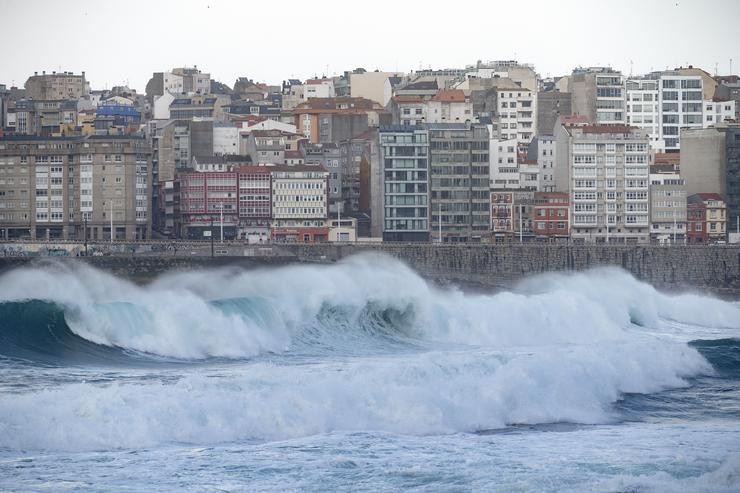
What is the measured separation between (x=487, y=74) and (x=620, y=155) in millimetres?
29951

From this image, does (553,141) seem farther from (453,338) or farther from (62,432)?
(62,432)

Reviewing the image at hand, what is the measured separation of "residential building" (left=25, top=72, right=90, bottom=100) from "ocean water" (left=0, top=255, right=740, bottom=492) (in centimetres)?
8084

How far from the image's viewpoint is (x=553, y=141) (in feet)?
315

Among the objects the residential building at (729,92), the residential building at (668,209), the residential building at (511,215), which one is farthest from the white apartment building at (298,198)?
the residential building at (729,92)

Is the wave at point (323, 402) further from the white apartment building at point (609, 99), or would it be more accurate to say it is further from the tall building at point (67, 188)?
the white apartment building at point (609, 99)

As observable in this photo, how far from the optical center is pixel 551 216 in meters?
90.4

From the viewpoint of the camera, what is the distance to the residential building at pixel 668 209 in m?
92.9

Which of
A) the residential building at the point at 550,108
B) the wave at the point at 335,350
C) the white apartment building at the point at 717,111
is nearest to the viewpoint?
the wave at the point at 335,350

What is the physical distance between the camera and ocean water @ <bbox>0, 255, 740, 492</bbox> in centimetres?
2452

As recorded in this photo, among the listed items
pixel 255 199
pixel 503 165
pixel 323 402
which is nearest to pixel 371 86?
pixel 503 165

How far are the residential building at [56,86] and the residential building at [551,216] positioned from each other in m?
51.7

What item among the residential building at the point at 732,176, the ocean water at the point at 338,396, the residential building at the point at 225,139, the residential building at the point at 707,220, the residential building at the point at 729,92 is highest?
the residential building at the point at 729,92

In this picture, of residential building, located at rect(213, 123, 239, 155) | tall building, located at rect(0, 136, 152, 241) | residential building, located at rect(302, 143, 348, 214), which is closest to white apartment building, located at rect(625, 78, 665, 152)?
residential building, located at rect(302, 143, 348, 214)

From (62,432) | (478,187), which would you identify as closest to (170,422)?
(62,432)
